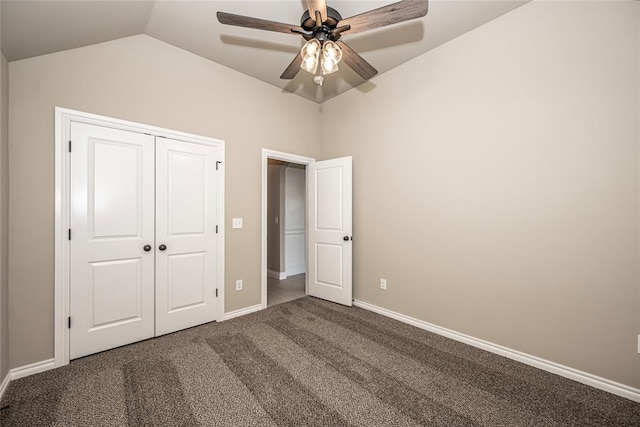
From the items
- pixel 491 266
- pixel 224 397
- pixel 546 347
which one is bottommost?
pixel 224 397

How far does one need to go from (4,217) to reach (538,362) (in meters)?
4.19

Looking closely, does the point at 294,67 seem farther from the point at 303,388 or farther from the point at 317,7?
the point at 303,388

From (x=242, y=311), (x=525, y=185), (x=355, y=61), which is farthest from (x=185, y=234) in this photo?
(x=525, y=185)

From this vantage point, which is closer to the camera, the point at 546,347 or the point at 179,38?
the point at 546,347

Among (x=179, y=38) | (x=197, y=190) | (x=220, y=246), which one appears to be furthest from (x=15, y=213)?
(x=179, y=38)

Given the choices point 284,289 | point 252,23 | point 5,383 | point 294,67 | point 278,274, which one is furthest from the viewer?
point 278,274

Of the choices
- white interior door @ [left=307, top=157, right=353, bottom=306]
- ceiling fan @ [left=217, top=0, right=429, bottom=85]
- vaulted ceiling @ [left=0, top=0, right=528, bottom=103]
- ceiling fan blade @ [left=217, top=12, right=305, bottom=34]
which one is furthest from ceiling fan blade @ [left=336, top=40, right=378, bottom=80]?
white interior door @ [left=307, top=157, right=353, bottom=306]

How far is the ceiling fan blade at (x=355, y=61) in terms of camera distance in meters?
1.87

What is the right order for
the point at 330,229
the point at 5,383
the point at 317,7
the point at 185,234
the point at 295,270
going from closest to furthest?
the point at 317,7 → the point at 5,383 → the point at 185,234 → the point at 330,229 → the point at 295,270

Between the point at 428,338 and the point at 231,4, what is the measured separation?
3.49 m

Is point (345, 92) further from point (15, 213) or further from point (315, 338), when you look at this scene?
point (15, 213)

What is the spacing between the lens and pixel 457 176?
8.55ft

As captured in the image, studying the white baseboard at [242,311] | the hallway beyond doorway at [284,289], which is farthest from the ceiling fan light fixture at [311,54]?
the hallway beyond doorway at [284,289]

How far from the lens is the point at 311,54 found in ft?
5.83
